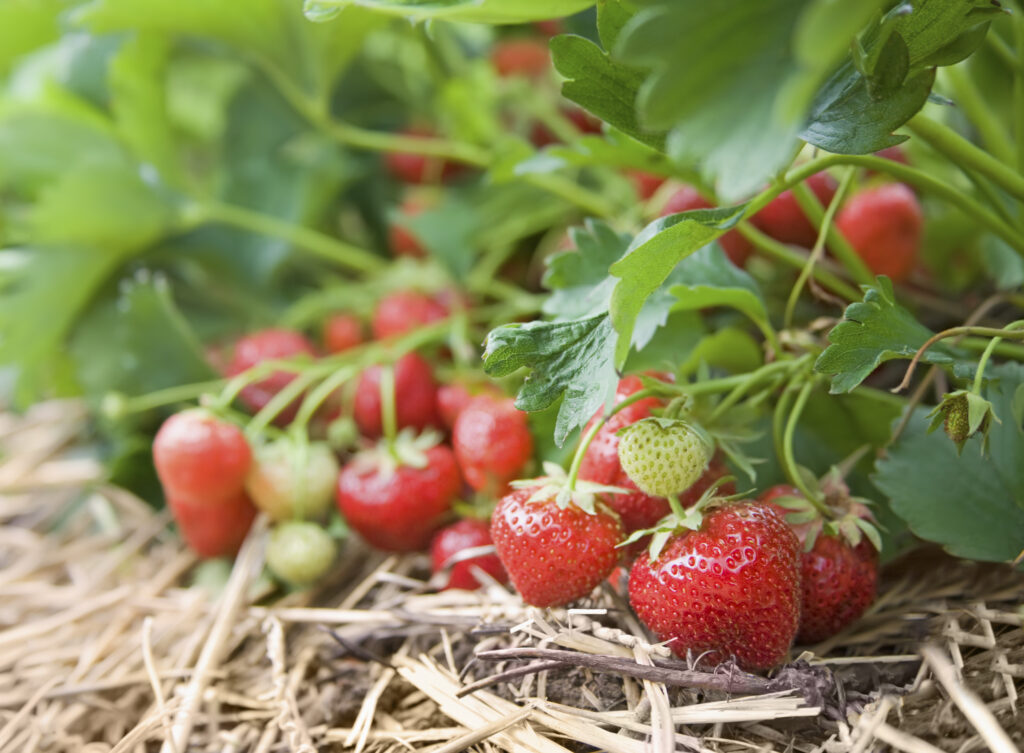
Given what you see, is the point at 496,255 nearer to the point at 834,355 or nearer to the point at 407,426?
the point at 407,426

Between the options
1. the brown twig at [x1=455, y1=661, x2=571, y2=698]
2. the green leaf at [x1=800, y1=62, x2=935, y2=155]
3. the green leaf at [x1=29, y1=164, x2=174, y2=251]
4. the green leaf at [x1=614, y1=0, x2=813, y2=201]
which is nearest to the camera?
the green leaf at [x1=614, y1=0, x2=813, y2=201]

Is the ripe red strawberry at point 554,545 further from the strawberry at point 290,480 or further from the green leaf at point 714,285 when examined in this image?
the strawberry at point 290,480

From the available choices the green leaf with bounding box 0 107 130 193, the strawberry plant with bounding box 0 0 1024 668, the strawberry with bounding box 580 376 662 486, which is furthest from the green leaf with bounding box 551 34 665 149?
the green leaf with bounding box 0 107 130 193

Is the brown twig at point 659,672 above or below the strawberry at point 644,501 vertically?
below

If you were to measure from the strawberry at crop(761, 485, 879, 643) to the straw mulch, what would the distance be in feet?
0.12

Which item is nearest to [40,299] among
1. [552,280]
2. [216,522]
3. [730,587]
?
[216,522]

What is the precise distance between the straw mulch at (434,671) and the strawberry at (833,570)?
38 millimetres

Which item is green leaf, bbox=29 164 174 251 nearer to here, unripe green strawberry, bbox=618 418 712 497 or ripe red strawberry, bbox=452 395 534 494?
ripe red strawberry, bbox=452 395 534 494

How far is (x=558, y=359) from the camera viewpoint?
593 millimetres

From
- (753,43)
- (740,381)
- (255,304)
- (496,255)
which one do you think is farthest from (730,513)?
(255,304)

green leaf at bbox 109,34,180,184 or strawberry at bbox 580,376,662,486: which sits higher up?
green leaf at bbox 109,34,180,184

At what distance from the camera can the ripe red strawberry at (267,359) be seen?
1.09m

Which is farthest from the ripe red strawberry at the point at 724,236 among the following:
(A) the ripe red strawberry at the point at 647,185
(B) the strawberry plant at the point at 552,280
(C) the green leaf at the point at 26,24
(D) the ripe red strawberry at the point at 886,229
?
(C) the green leaf at the point at 26,24

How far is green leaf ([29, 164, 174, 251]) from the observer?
3.45 ft
